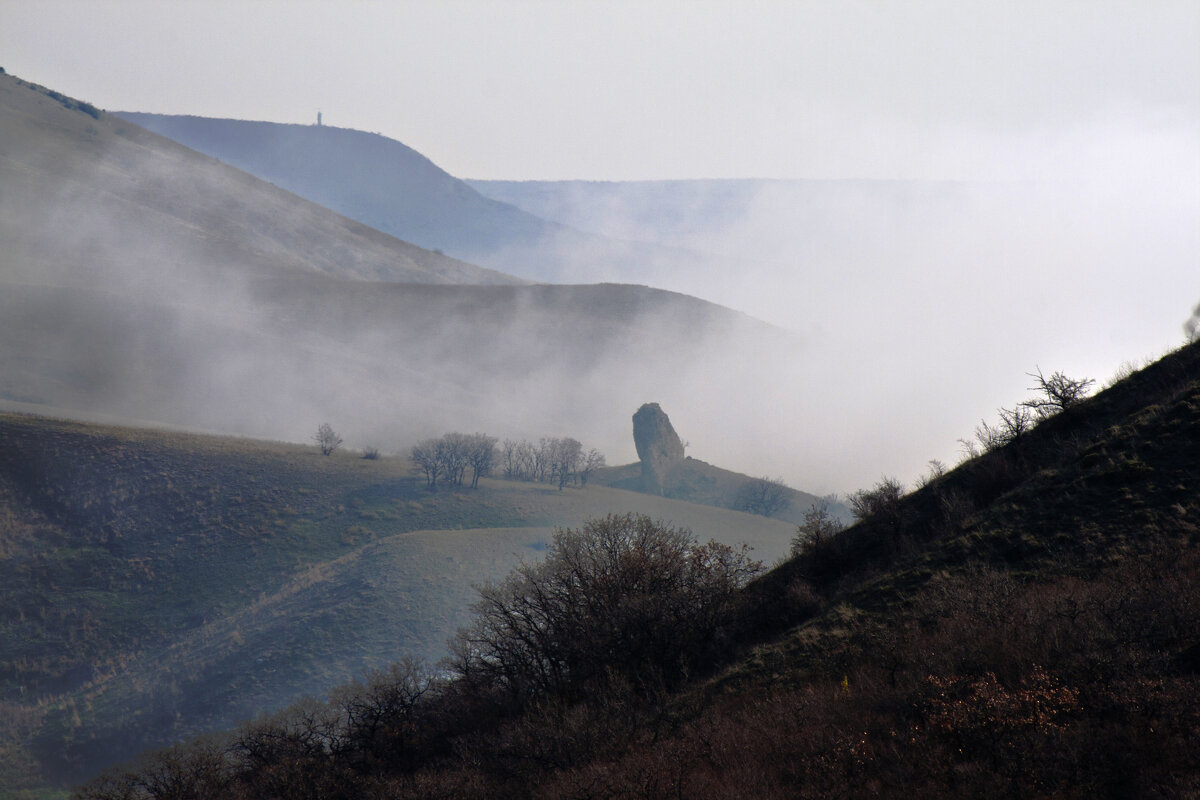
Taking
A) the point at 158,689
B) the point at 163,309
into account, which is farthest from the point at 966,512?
the point at 163,309

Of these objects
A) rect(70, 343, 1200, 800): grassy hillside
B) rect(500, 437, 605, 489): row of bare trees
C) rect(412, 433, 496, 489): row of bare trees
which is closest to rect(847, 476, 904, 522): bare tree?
rect(70, 343, 1200, 800): grassy hillside

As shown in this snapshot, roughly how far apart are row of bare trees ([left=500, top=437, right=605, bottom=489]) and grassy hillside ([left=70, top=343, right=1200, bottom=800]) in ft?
294

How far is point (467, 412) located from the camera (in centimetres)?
13612

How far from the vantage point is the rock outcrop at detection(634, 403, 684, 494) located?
427 ft

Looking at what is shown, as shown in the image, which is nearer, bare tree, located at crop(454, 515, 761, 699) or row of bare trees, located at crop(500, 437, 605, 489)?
bare tree, located at crop(454, 515, 761, 699)

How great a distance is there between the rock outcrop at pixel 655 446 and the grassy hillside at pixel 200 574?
34826 millimetres

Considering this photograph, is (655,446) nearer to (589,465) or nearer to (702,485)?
(702,485)

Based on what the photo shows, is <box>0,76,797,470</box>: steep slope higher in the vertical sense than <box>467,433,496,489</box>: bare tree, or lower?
higher

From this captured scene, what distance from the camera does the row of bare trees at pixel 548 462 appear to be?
376ft

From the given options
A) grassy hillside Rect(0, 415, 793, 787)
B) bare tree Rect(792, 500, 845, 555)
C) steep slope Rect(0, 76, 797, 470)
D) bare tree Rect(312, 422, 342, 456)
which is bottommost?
grassy hillside Rect(0, 415, 793, 787)

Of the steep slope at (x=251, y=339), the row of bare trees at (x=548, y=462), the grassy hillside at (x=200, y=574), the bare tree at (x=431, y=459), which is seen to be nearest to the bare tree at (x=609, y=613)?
the grassy hillside at (x=200, y=574)

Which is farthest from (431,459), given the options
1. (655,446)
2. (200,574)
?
(655,446)

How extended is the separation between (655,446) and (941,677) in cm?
12175

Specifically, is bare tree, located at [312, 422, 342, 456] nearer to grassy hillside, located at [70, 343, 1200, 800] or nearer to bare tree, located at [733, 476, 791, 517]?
bare tree, located at [733, 476, 791, 517]
